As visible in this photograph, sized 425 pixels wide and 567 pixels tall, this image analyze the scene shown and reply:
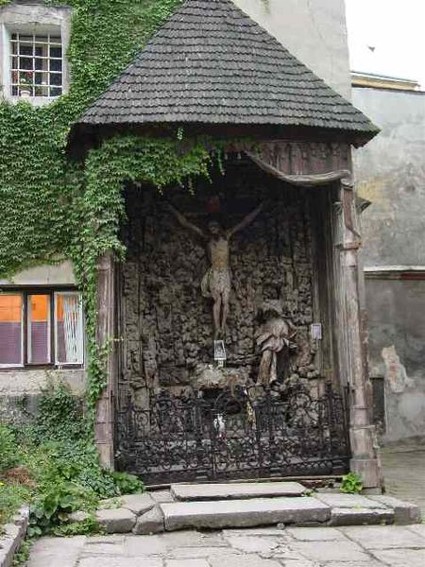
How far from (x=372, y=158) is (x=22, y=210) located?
9515 mm

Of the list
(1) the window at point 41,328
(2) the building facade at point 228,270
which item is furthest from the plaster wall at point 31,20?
(1) the window at point 41,328

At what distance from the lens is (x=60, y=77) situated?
1189 cm

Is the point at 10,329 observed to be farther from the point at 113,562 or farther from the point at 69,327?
the point at 113,562

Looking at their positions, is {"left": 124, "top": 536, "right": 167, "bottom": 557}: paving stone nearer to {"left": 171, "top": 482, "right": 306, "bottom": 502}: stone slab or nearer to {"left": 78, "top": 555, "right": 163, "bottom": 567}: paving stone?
{"left": 78, "top": 555, "right": 163, "bottom": 567}: paving stone

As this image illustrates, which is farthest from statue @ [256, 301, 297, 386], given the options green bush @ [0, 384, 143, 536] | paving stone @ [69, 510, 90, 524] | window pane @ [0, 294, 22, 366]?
paving stone @ [69, 510, 90, 524]

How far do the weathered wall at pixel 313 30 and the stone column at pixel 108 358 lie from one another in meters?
5.61

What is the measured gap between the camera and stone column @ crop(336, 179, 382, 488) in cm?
969

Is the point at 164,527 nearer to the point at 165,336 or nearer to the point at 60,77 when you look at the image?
the point at 165,336

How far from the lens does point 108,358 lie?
9.63 metres

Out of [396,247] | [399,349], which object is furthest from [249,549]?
[396,247]

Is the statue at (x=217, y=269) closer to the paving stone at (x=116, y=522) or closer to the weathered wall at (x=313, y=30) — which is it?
the weathered wall at (x=313, y=30)

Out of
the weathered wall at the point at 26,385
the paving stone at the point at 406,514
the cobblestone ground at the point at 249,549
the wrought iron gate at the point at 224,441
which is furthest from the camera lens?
the weathered wall at the point at 26,385

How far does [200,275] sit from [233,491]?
4.36 meters

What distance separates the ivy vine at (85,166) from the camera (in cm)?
984
